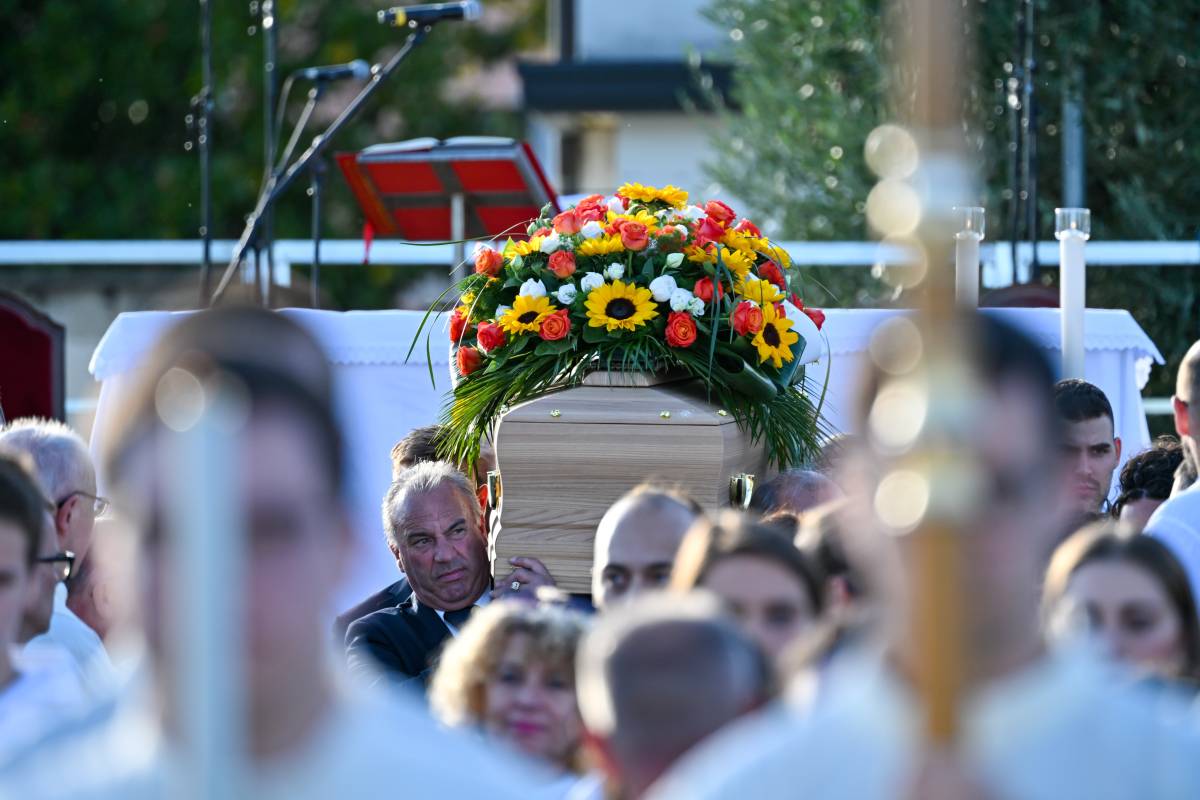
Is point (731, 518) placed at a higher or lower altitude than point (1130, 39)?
lower

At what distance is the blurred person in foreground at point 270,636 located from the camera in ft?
4.97

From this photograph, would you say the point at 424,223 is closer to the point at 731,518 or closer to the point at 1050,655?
the point at 731,518

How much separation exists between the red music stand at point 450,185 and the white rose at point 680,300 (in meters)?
2.96

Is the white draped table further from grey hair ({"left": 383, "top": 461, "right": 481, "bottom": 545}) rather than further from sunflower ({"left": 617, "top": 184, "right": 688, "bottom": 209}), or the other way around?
grey hair ({"left": 383, "top": 461, "right": 481, "bottom": 545})

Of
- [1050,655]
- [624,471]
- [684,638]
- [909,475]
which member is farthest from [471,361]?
[909,475]

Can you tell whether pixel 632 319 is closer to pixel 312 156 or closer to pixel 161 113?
pixel 312 156

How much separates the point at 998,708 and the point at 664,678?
599 mm

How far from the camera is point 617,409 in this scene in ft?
14.4

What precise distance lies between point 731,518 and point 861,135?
9360mm

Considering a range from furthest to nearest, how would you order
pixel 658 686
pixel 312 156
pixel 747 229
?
pixel 312 156
pixel 747 229
pixel 658 686

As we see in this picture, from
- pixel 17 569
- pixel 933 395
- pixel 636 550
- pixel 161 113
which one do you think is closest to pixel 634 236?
pixel 636 550

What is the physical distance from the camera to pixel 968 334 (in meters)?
1.64

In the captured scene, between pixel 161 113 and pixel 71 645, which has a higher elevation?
pixel 161 113

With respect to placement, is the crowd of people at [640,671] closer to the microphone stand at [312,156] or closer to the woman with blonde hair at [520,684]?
the woman with blonde hair at [520,684]
